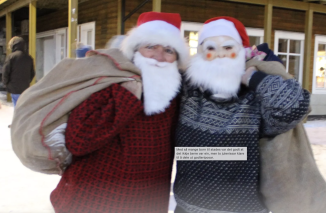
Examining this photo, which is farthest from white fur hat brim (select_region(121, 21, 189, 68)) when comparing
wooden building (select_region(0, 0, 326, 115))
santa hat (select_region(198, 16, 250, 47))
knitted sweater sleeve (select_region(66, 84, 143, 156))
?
wooden building (select_region(0, 0, 326, 115))

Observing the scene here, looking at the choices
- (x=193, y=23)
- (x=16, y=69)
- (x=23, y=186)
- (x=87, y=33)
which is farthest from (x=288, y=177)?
(x=87, y=33)

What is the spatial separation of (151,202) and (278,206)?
0.59 m

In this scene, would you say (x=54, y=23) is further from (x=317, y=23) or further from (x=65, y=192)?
(x=65, y=192)

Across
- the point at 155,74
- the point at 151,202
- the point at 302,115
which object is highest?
the point at 155,74

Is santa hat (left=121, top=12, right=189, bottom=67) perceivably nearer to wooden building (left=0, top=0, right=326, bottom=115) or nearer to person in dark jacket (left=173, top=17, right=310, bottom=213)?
person in dark jacket (left=173, top=17, right=310, bottom=213)

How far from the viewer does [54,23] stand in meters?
9.29

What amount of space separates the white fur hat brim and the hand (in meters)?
0.33

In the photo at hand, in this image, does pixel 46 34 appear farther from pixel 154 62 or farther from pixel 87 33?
pixel 154 62

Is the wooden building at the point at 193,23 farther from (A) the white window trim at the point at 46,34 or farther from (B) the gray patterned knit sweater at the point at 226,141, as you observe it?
(B) the gray patterned knit sweater at the point at 226,141

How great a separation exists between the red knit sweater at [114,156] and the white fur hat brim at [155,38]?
27 centimetres

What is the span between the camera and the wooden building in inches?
256

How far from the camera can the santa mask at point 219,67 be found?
1521 mm

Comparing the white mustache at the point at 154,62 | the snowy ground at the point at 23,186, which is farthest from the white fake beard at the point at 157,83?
the snowy ground at the point at 23,186

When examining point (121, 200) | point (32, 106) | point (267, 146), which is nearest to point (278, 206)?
point (267, 146)
